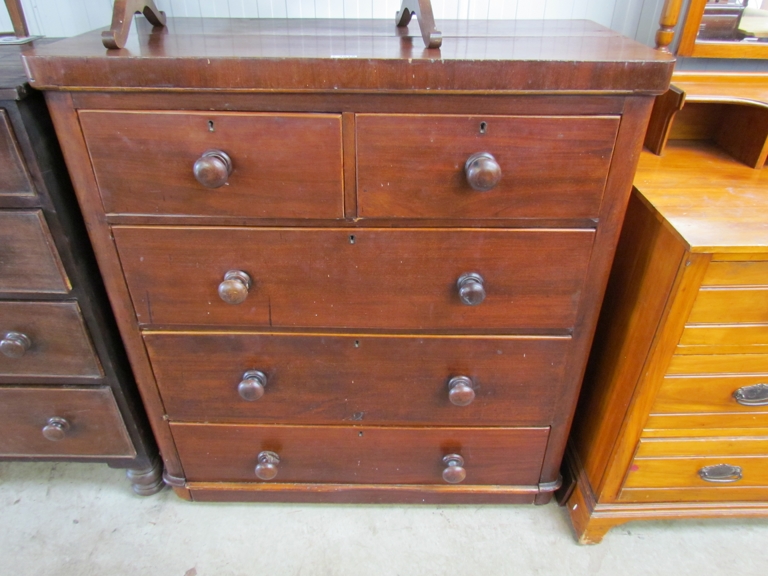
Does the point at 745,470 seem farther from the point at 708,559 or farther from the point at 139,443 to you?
the point at 139,443

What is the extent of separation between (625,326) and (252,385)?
0.71 metres

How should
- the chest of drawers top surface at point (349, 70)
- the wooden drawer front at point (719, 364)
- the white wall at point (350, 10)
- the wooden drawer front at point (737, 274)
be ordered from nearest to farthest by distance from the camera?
the chest of drawers top surface at point (349, 70), the wooden drawer front at point (737, 274), the wooden drawer front at point (719, 364), the white wall at point (350, 10)

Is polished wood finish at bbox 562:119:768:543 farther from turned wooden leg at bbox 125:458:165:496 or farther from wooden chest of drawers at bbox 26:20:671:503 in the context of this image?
turned wooden leg at bbox 125:458:165:496

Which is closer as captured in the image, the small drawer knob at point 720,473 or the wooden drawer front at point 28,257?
the wooden drawer front at point 28,257

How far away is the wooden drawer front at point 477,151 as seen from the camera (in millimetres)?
740

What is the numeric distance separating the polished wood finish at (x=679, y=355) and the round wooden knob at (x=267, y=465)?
67 centimetres

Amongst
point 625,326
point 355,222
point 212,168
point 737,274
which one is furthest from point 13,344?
point 737,274

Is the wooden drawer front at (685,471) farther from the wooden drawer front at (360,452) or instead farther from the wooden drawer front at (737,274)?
the wooden drawer front at (737,274)

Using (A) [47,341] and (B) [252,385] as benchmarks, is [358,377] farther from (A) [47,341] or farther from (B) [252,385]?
(A) [47,341]

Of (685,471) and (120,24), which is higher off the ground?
(120,24)

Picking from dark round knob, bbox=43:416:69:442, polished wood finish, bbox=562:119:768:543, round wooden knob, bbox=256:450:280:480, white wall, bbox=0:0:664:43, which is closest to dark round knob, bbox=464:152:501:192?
polished wood finish, bbox=562:119:768:543

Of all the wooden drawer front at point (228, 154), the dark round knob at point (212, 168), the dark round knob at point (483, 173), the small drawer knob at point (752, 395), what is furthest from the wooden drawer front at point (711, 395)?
the dark round knob at point (212, 168)

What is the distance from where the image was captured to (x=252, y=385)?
962mm

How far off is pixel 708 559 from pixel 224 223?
48.0 inches
